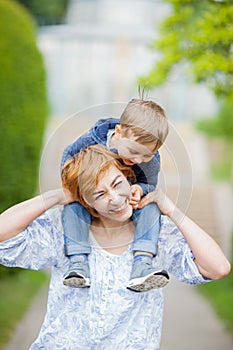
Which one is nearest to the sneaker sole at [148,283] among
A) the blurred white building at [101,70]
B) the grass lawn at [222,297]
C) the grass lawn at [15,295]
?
the grass lawn at [15,295]

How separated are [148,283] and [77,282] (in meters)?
0.19

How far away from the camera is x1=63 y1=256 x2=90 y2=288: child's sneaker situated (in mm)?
2107

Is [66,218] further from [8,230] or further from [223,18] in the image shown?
[223,18]

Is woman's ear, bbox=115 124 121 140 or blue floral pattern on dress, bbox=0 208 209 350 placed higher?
woman's ear, bbox=115 124 121 140

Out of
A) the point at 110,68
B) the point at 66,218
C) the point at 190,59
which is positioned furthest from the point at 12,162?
the point at 110,68

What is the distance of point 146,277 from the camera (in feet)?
6.81

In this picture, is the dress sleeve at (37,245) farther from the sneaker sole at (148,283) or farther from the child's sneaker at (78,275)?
the sneaker sole at (148,283)

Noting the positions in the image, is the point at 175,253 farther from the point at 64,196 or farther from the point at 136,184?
the point at 64,196

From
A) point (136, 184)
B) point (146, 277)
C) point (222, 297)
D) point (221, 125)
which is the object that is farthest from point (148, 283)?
point (221, 125)

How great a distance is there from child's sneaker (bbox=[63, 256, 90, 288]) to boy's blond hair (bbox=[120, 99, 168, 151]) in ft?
1.24

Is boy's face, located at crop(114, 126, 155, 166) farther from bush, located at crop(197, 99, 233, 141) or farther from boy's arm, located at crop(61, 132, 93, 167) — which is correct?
bush, located at crop(197, 99, 233, 141)

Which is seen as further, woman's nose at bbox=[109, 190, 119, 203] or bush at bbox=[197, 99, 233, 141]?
bush at bbox=[197, 99, 233, 141]

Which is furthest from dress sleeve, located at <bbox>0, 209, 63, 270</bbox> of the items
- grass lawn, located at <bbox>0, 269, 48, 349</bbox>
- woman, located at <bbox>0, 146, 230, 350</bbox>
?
grass lawn, located at <bbox>0, 269, 48, 349</bbox>

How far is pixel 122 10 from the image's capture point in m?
19.3
